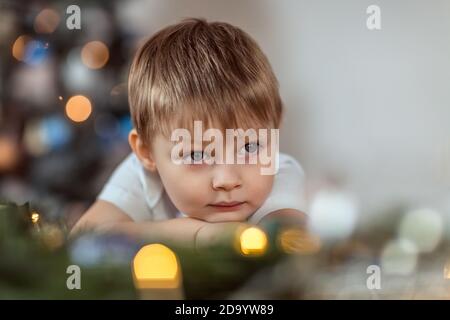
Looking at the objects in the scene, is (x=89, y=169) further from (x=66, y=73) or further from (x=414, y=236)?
(x=414, y=236)

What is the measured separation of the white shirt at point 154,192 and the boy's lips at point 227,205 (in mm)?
30

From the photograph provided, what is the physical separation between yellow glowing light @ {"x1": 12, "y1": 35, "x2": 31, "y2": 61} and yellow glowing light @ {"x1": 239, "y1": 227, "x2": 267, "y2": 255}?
51 cm

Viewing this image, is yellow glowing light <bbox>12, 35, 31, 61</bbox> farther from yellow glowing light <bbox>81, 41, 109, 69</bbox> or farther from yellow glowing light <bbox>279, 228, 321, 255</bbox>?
yellow glowing light <bbox>279, 228, 321, 255</bbox>

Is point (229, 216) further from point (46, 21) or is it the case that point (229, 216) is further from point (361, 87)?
point (46, 21)

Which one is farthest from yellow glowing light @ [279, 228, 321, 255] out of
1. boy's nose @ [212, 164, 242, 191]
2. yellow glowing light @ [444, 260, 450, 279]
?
yellow glowing light @ [444, 260, 450, 279]

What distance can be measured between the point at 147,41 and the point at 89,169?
0.85 ft

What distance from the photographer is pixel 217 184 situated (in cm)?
151

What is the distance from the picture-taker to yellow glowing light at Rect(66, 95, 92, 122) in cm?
159

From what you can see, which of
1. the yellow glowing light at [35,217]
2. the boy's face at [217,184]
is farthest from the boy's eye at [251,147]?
the yellow glowing light at [35,217]

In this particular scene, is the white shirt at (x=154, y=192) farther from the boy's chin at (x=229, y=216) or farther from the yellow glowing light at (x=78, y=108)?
the yellow glowing light at (x=78, y=108)

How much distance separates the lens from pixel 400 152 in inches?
61.2
